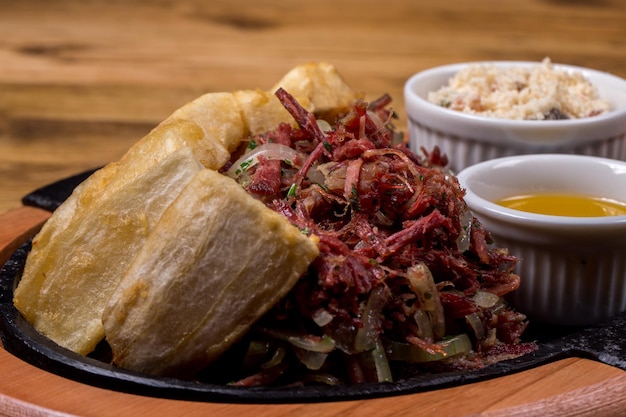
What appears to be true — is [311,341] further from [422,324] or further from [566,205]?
[566,205]

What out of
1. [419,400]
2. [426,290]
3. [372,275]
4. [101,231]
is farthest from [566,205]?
[101,231]

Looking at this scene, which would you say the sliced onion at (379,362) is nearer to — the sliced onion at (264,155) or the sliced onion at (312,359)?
the sliced onion at (312,359)

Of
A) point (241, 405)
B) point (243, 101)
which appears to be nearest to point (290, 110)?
point (243, 101)

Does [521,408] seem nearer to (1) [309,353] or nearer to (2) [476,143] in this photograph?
(1) [309,353]

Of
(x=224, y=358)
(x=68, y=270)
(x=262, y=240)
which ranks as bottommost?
(x=224, y=358)

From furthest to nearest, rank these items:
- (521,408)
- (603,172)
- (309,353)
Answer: (603,172)
(309,353)
(521,408)

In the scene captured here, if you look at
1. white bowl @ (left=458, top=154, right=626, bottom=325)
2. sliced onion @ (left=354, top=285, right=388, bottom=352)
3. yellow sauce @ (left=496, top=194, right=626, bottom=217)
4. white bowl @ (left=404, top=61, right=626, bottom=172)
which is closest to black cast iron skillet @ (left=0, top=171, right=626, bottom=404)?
sliced onion @ (left=354, top=285, right=388, bottom=352)

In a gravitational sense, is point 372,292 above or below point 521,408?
above
